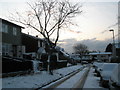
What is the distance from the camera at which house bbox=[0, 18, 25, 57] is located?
26.7 meters

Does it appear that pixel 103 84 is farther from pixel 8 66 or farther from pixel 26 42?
pixel 26 42

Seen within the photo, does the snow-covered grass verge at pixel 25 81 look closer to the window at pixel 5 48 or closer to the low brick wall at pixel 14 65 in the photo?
the low brick wall at pixel 14 65

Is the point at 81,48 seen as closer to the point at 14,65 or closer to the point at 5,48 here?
the point at 5,48

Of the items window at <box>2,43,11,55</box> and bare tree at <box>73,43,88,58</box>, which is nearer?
window at <box>2,43,11,55</box>

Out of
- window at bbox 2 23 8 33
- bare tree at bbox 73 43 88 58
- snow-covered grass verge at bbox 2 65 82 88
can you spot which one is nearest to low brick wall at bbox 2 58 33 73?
snow-covered grass verge at bbox 2 65 82 88

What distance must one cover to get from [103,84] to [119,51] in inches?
1597

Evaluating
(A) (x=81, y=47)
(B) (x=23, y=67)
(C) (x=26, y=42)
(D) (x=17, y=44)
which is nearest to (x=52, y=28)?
(B) (x=23, y=67)

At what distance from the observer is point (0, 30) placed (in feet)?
84.4

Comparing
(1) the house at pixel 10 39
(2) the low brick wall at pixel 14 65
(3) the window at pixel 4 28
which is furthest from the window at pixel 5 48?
(2) the low brick wall at pixel 14 65

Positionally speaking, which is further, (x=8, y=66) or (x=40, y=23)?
(x=40, y=23)

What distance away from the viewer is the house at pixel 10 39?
87.5ft

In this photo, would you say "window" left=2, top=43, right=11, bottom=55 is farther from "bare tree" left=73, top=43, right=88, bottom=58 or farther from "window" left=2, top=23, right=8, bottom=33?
"bare tree" left=73, top=43, right=88, bottom=58

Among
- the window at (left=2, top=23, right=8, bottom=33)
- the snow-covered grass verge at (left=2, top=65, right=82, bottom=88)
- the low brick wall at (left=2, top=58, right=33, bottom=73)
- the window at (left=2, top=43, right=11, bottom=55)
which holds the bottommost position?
the snow-covered grass verge at (left=2, top=65, right=82, bottom=88)

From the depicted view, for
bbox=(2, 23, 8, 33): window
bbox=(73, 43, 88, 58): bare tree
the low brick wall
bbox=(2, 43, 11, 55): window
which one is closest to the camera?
the low brick wall
